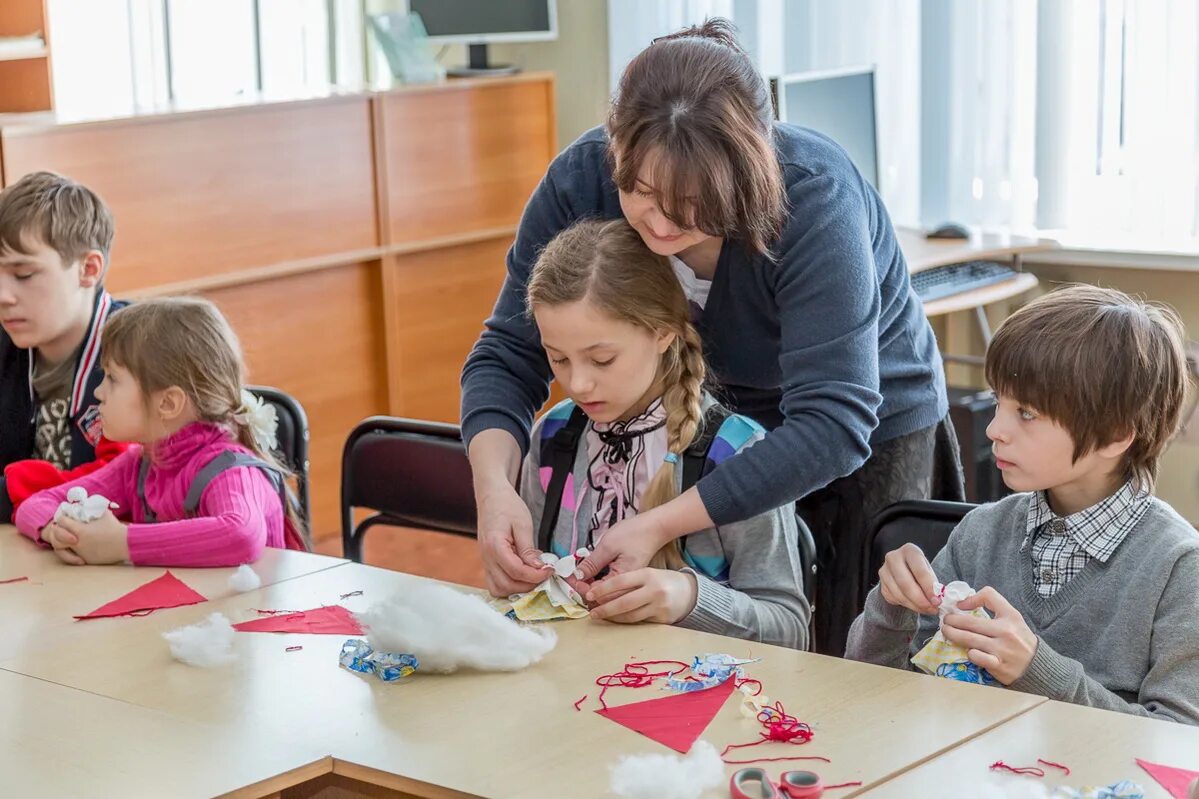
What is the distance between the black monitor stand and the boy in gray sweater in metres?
3.41

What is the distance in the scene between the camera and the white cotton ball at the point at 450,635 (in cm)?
160

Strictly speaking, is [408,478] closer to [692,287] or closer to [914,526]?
[692,287]

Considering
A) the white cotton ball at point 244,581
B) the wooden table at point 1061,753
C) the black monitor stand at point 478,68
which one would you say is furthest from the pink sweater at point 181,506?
the black monitor stand at point 478,68

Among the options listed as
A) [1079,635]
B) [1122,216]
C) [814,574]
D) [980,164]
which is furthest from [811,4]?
[1079,635]

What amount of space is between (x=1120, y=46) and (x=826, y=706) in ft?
10.3

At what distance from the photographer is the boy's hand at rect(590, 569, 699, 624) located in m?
1.73

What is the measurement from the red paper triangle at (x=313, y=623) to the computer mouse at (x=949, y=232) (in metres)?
2.78

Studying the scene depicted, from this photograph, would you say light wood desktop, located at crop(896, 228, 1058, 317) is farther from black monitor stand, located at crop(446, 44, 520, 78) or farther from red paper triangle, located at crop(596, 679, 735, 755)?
red paper triangle, located at crop(596, 679, 735, 755)

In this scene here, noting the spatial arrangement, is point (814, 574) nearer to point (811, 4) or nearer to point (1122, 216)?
point (1122, 216)

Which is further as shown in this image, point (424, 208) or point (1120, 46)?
point (424, 208)

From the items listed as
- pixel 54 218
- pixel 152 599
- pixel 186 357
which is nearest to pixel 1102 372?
pixel 152 599

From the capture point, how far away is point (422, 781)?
134 centimetres

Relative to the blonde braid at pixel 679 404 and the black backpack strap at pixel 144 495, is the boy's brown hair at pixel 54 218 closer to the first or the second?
the black backpack strap at pixel 144 495

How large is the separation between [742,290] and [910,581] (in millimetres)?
495
